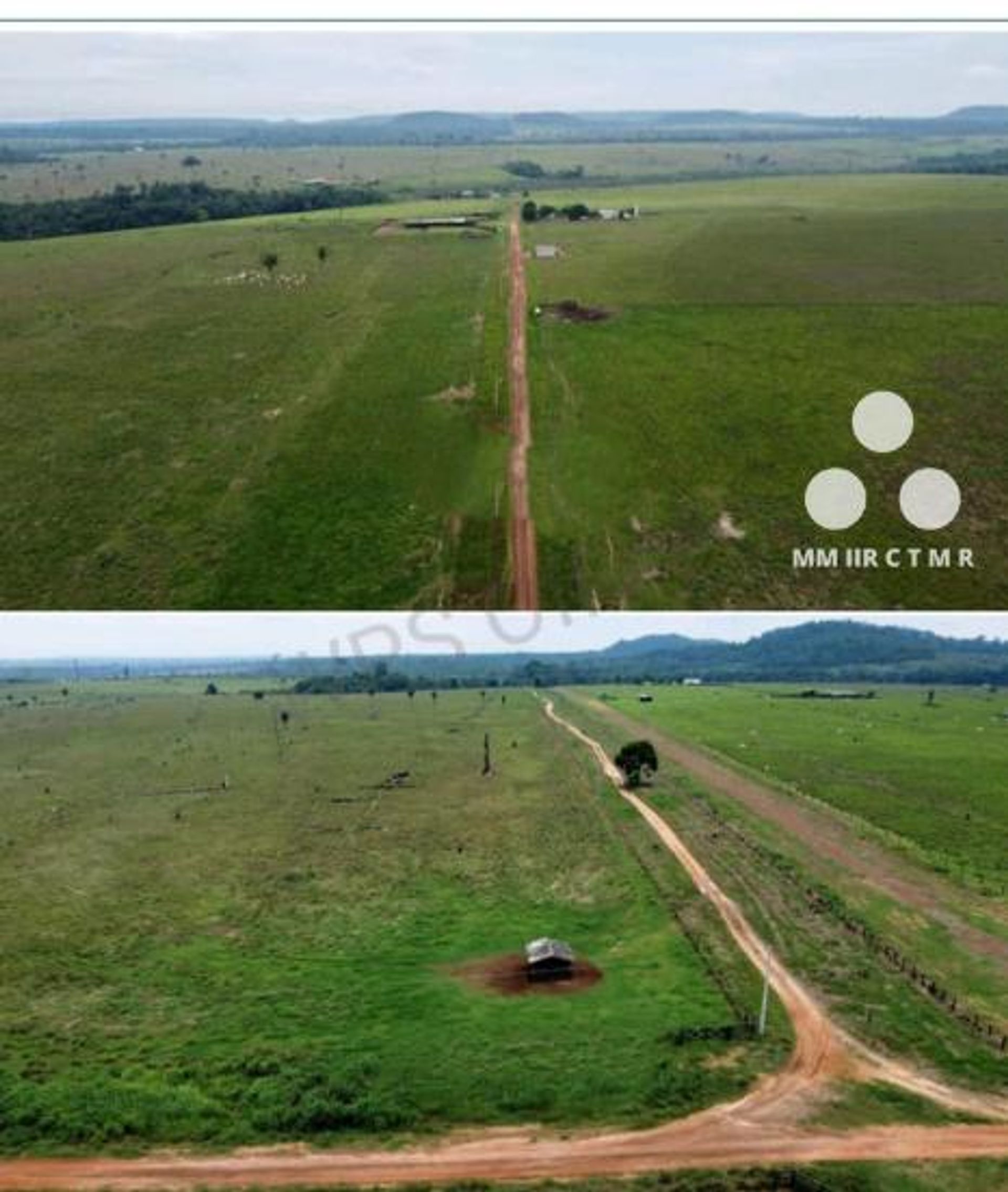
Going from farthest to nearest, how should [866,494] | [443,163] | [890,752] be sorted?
[443,163], [890,752], [866,494]

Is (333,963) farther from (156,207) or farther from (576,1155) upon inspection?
(156,207)

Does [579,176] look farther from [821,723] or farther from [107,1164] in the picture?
[107,1164]

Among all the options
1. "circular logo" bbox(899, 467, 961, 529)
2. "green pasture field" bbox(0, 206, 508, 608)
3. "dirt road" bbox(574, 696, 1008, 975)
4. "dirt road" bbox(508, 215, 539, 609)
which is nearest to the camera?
"dirt road" bbox(574, 696, 1008, 975)

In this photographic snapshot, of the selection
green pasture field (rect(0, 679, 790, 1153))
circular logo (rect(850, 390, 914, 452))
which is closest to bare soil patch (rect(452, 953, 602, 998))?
green pasture field (rect(0, 679, 790, 1153))

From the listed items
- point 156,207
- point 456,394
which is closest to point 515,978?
point 456,394

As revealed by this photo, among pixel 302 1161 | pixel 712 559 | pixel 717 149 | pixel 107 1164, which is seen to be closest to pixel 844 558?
pixel 712 559

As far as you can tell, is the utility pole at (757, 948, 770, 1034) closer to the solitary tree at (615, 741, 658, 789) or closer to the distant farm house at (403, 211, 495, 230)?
the solitary tree at (615, 741, 658, 789)

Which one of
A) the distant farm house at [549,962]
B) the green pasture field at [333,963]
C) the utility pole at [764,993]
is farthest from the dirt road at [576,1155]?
the distant farm house at [549,962]
